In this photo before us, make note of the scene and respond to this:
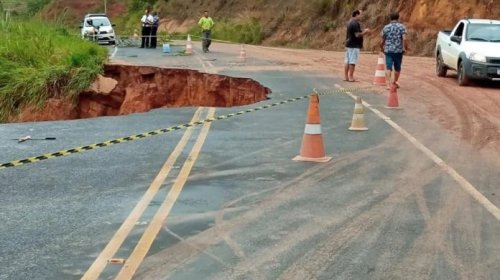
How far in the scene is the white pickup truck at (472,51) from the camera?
18125mm

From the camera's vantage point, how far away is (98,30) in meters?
40.3

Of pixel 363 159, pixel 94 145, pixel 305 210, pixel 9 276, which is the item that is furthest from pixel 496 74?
pixel 9 276

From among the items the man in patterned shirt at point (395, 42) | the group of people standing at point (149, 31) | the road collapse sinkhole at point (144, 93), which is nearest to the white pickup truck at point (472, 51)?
the man in patterned shirt at point (395, 42)

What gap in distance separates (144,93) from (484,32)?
10.3 metres

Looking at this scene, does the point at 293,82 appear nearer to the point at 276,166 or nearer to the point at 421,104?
the point at 421,104

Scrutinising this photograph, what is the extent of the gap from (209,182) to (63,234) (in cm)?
227

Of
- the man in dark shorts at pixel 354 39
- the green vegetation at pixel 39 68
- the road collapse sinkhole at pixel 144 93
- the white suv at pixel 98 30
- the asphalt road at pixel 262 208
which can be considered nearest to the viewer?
the asphalt road at pixel 262 208

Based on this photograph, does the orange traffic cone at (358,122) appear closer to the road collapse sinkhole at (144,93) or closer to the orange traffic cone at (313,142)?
the orange traffic cone at (313,142)

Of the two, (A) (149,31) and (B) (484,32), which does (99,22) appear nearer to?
(A) (149,31)

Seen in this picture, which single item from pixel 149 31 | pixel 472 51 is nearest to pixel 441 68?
pixel 472 51

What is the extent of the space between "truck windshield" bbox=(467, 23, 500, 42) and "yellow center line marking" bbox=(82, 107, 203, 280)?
1190 centimetres

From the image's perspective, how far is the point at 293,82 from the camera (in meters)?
19.5

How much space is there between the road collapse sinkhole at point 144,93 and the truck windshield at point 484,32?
5934 mm

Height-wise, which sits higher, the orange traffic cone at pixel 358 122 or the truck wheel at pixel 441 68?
the truck wheel at pixel 441 68
